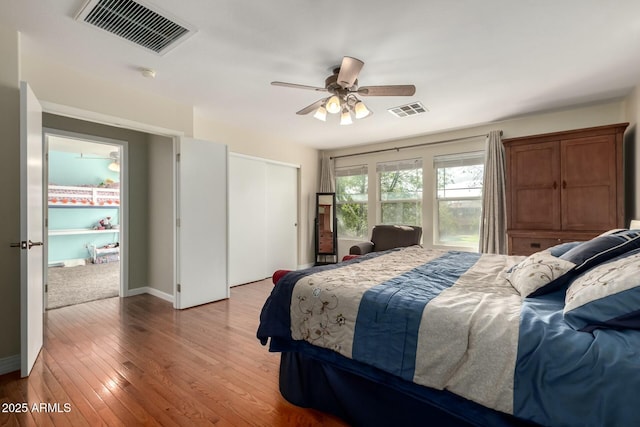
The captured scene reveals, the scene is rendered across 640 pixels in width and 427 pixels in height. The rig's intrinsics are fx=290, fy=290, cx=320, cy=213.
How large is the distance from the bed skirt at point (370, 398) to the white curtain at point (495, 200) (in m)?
3.45

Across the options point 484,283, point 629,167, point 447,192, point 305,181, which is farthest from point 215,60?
point 629,167

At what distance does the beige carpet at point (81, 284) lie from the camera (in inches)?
156

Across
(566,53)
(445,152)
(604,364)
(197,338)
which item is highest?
(566,53)

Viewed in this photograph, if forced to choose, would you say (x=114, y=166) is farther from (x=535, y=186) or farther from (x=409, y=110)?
(x=535, y=186)

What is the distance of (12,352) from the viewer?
215 centimetres

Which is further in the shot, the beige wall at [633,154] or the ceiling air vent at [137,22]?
the beige wall at [633,154]

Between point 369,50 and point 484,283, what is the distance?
1952 mm

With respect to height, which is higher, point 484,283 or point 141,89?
point 141,89

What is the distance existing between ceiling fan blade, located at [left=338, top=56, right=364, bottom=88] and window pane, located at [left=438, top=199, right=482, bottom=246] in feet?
10.3

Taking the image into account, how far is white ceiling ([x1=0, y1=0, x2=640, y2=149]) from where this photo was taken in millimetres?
1910

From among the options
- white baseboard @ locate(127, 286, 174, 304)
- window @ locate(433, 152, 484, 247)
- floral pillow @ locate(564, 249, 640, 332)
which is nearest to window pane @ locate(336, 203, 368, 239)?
window @ locate(433, 152, 484, 247)

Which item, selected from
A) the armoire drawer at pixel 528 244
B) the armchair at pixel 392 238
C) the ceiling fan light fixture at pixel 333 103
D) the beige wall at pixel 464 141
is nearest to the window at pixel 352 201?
the beige wall at pixel 464 141

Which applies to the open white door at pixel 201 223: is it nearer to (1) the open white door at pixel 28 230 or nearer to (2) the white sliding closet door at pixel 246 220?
(2) the white sliding closet door at pixel 246 220

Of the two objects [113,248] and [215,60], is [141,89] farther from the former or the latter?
[113,248]
